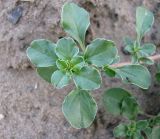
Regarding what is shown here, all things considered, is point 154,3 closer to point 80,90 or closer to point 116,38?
point 116,38

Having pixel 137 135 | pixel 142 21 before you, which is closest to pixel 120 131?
pixel 137 135

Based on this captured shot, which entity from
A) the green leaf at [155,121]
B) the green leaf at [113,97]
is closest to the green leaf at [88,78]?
the green leaf at [113,97]

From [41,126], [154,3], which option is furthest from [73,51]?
[154,3]

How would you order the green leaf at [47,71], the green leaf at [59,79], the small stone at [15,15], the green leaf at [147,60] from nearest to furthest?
the green leaf at [59,79] < the green leaf at [47,71] < the green leaf at [147,60] < the small stone at [15,15]

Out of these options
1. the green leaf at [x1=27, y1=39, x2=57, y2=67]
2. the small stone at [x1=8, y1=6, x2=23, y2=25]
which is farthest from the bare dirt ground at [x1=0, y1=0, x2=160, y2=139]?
the green leaf at [x1=27, y1=39, x2=57, y2=67]

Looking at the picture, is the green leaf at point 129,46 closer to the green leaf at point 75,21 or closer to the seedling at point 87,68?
the seedling at point 87,68

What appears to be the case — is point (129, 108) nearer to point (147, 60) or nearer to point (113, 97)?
point (113, 97)
